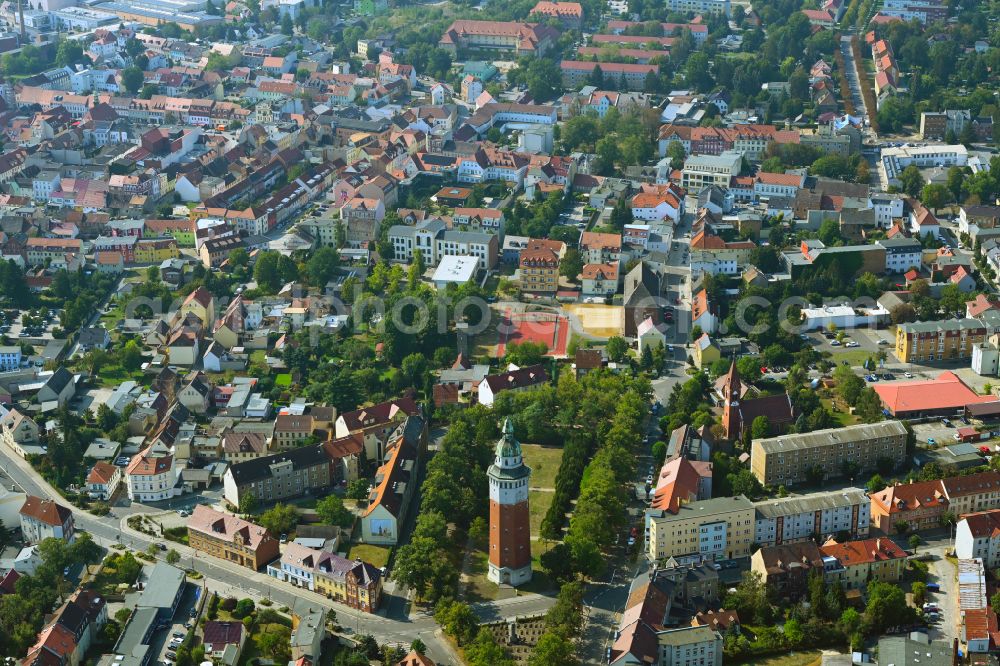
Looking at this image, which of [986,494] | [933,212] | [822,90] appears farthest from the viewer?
[822,90]

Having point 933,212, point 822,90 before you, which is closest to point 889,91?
point 822,90

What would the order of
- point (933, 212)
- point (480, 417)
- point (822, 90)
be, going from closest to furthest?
point (480, 417)
point (933, 212)
point (822, 90)

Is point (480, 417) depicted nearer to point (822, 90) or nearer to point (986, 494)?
point (986, 494)

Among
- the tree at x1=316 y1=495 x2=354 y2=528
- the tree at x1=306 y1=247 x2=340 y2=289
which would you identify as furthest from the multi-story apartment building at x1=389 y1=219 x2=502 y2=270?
the tree at x1=316 y1=495 x2=354 y2=528

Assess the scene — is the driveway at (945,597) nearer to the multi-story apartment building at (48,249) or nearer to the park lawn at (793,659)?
the park lawn at (793,659)

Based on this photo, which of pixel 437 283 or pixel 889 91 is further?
pixel 889 91
